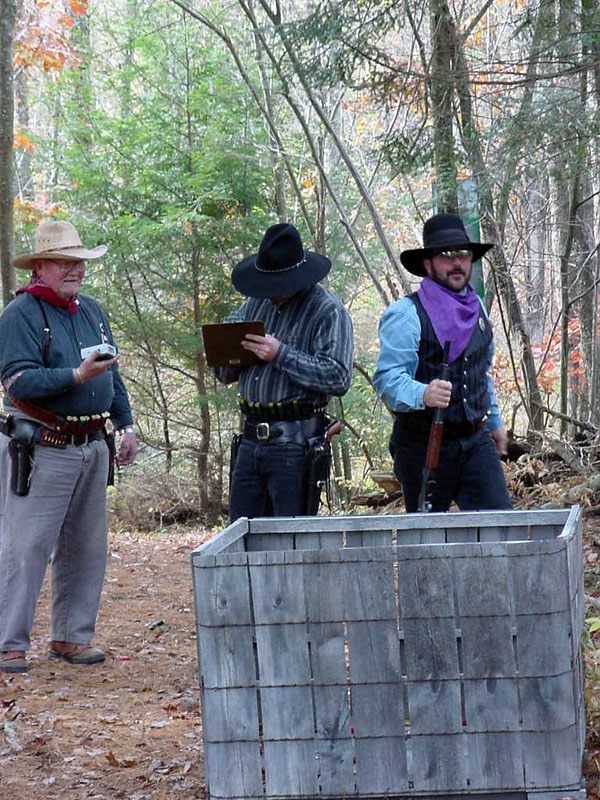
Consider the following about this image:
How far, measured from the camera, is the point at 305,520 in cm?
377

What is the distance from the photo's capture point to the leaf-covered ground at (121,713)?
3.71 meters

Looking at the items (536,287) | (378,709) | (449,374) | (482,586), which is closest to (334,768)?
(378,709)

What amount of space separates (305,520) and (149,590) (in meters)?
4.58

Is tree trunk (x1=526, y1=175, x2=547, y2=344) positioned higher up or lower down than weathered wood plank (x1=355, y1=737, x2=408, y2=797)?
higher up

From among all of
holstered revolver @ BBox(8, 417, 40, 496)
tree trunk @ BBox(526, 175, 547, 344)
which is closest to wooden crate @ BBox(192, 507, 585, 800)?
holstered revolver @ BBox(8, 417, 40, 496)

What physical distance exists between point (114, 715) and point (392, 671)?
2258 millimetres

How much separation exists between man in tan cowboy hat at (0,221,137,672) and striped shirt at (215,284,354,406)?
806mm

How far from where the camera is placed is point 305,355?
518 cm

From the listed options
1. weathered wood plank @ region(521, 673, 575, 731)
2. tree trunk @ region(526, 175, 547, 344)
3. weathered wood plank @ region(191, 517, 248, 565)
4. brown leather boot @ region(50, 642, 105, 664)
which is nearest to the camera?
weathered wood plank @ region(521, 673, 575, 731)

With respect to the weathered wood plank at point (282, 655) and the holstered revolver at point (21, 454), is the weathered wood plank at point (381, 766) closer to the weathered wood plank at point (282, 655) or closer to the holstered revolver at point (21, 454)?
the weathered wood plank at point (282, 655)

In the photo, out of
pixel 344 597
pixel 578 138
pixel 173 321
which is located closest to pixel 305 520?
pixel 344 597

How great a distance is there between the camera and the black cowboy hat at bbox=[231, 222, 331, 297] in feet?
17.3

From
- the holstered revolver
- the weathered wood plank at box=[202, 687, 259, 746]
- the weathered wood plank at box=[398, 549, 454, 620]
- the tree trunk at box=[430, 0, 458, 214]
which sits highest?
the tree trunk at box=[430, 0, 458, 214]

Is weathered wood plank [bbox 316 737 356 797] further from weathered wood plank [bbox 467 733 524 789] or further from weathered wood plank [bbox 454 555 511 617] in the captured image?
weathered wood plank [bbox 454 555 511 617]
